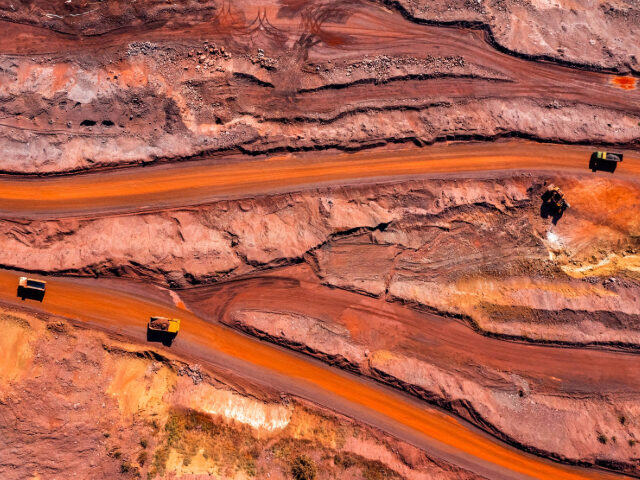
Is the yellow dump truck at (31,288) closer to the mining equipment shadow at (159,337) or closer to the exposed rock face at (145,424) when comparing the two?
the exposed rock face at (145,424)

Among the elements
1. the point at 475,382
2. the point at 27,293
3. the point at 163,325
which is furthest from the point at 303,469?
the point at 27,293

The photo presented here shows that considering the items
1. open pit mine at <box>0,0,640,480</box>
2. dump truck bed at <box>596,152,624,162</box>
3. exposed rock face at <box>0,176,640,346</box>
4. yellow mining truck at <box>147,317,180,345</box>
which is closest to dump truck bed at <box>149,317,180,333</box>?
yellow mining truck at <box>147,317,180,345</box>

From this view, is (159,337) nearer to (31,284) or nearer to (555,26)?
(31,284)

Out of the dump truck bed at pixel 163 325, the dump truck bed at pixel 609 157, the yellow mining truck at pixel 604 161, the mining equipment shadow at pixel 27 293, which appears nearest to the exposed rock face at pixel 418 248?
the mining equipment shadow at pixel 27 293

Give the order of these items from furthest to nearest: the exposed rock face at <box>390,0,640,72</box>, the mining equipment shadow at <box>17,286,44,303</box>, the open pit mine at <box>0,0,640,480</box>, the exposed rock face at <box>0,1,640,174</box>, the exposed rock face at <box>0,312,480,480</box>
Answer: the exposed rock face at <box>390,0,640,72</box> < the exposed rock face at <box>0,1,640,174</box> < the mining equipment shadow at <box>17,286,44,303</box> < the open pit mine at <box>0,0,640,480</box> < the exposed rock face at <box>0,312,480,480</box>

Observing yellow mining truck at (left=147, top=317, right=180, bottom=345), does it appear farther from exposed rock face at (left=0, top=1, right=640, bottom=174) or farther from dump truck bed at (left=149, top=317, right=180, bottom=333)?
exposed rock face at (left=0, top=1, right=640, bottom=174)

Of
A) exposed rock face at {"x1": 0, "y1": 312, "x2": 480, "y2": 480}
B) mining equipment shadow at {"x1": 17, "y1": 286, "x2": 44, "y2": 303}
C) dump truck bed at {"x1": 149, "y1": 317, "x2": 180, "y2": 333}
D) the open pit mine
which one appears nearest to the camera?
exposed rock face at {"x1": 0, "y1": 312, "x2": 480, "y2": 480}

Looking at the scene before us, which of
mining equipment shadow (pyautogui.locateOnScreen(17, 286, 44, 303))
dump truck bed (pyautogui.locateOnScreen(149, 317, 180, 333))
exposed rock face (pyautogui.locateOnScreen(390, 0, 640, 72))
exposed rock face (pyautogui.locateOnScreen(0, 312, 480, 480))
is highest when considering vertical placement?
exposed rock face (pyautogui.locateOnScreen(390, 0, 640, 72))

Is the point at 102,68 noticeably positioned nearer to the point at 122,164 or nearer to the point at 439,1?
the point at 122,164
